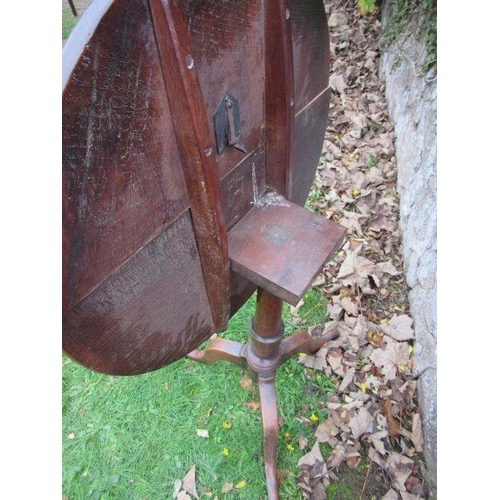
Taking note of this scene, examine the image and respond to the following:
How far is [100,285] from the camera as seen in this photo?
0.98 meters

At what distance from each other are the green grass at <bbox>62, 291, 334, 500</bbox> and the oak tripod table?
1106mm

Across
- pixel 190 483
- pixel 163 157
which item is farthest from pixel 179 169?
pixel 190 483

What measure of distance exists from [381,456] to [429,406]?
1.16 feet

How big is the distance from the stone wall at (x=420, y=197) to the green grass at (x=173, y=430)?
22.7 inches

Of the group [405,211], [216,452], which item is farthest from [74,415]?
[405,211]

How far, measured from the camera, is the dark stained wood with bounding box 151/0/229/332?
2.66 feet

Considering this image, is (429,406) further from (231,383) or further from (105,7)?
(105,7)

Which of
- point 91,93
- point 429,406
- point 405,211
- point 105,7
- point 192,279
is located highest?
point 105,7

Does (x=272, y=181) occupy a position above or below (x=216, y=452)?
above

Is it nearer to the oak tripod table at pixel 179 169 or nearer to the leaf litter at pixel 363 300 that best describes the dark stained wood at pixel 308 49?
the oak tripod table at pixel 179 169

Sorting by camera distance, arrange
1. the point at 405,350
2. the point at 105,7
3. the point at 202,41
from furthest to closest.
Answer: the point at 405,350 → the point at 202,41 → the point at 105,7

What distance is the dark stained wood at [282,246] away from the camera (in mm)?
1197

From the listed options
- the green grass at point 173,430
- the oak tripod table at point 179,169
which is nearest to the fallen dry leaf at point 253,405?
the green grass at point 173,430

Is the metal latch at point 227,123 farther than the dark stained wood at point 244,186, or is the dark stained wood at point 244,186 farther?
the dark stained wood at point 244,186
